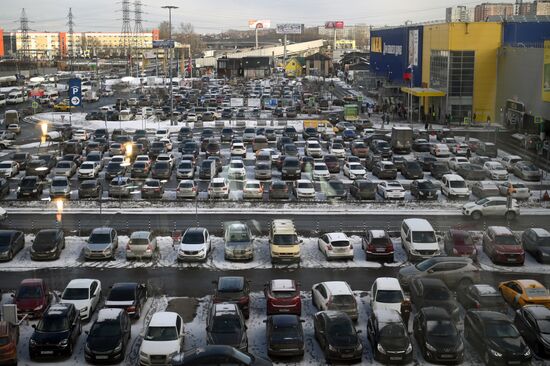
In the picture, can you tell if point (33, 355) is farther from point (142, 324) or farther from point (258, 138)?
point (258, 138)

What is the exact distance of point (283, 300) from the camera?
49.9ft

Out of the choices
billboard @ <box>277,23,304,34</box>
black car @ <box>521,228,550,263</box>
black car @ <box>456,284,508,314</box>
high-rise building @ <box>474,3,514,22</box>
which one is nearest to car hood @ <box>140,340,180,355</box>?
black car @ <box>456,284,508,314</box>

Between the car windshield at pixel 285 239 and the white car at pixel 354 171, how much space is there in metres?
11.3

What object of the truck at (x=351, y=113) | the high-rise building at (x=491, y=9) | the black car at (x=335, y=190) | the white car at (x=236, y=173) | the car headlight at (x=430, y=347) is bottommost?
the car headlight at (x=430, y=347)

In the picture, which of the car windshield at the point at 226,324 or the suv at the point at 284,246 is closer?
the car windshield at the point at 226,324

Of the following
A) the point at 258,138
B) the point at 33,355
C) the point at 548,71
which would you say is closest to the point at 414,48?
the point at 548,71

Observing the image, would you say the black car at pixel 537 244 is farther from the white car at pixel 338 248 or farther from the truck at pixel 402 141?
the truck at pixel 402 141

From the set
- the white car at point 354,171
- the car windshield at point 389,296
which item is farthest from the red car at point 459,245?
the white car at point 354,171

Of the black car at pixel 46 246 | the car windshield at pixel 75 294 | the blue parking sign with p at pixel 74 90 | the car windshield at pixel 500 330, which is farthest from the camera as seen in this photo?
the blue parking sign with p at pixel 74 90

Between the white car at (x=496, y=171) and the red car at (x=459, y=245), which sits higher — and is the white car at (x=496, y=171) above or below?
above

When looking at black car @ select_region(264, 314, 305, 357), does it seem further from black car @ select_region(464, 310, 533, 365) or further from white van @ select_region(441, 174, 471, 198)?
white van @ select_region(441, 174, 471, 198)

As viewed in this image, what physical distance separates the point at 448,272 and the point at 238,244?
5873mm

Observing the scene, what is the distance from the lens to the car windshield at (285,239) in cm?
1961

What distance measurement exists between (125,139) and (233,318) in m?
27.5
